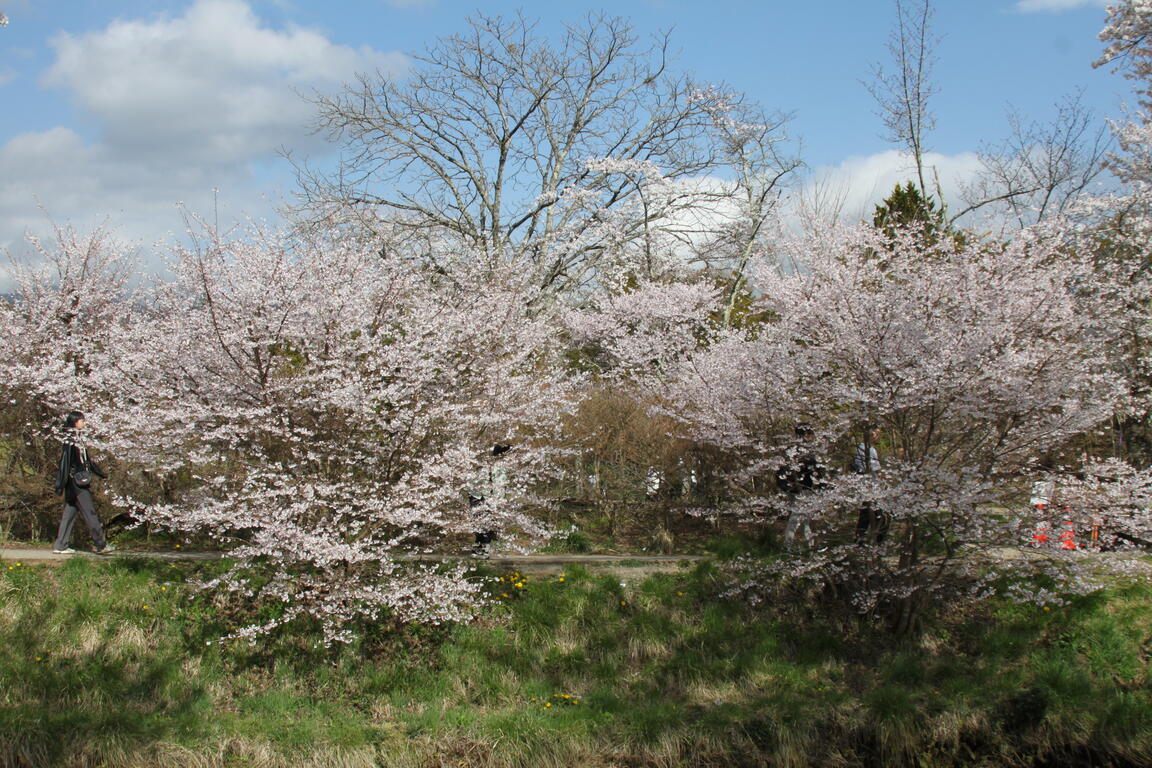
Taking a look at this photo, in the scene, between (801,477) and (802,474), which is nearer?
(801,477)

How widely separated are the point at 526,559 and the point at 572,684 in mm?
1787

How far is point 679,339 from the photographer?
14820 mm

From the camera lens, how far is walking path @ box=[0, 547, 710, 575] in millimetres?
7969

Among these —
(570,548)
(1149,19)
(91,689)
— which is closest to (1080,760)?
(570,548)

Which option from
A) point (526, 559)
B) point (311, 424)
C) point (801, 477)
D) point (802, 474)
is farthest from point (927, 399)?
point (311, 424)

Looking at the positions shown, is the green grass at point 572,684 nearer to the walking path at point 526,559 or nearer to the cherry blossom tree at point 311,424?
the walking path at point 526,559

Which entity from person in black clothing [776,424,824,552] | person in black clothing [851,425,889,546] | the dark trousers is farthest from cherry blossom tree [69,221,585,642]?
person in black clothing [851,425,889,546]

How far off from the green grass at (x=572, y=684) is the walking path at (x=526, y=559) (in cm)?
26

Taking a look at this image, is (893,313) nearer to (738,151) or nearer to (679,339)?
(679,339)

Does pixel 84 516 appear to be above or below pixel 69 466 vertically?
below

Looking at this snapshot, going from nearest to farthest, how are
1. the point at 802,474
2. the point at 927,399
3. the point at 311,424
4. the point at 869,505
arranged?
the point at 927,399
the point at 311,424
the point at 869,505
the point at 802,474

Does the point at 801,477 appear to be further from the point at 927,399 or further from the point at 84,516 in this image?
the point at 84,516

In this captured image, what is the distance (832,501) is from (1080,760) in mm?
2743

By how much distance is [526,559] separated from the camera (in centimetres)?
897
